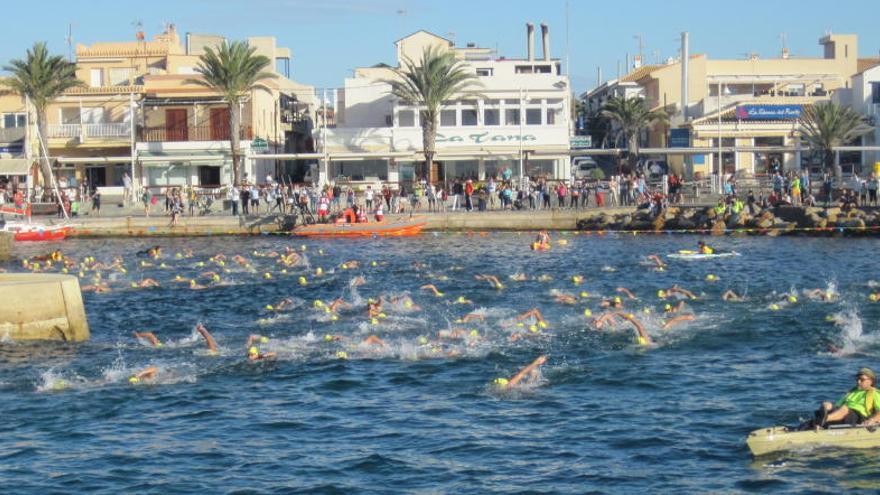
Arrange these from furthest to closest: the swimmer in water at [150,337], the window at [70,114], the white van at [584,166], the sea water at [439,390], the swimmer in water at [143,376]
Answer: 1. the white van at [584,166]
2. the window at [70,114]
3. the swimmer in water at [150,337]
4. the swimmer in water at [143,376]
5. the sea water at [439,390]

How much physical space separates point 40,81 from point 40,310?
40.9m

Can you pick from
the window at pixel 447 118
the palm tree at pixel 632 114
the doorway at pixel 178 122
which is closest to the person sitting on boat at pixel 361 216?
the window at pixel 447 118

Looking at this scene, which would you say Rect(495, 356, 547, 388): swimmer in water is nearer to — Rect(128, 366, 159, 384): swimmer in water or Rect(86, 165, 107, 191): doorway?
Rect(128, 366, 159, 384): swimmer in water

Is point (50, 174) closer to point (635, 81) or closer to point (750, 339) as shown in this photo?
point (750, 339)

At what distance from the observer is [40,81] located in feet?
214

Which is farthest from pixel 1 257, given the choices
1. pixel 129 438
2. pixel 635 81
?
pixel 635 81

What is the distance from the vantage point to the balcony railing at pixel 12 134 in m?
72.2

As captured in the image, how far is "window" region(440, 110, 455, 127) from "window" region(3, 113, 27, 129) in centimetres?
2517

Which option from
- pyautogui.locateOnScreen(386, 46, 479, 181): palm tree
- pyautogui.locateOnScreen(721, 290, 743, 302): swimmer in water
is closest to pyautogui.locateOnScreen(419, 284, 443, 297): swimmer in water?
pyautogui.locateOnScreen(721, 290, 743, 302): swimmer in water

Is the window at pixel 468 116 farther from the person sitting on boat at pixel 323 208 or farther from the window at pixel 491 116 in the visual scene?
the person sitting on boat at pixel 323 208

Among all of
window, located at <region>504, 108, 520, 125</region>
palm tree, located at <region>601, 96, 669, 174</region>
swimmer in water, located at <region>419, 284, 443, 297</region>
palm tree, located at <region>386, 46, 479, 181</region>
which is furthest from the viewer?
palm tree, located at <region>601, 96, 669, 174</region>

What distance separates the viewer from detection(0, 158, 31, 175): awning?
68.5 meters

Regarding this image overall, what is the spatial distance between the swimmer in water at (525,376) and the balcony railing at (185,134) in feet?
162

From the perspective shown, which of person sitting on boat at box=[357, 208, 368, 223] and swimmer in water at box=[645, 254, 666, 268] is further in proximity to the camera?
person sitting on boat at box=[357, 208, 368, 223]
